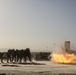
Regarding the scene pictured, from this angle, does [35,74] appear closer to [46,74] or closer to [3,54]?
[46,74]

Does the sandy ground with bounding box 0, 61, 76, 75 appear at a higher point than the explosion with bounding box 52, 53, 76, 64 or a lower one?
lower

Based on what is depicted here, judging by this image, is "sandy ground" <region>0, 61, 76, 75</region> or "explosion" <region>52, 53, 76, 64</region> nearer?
"sandy ground" <region>0, 61, 76, 75</region>

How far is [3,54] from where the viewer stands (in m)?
52.7

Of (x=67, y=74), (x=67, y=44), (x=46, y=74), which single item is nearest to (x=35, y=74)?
(x=46, y=74)

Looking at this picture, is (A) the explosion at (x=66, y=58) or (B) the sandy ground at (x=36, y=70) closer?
(B) the sandy ground at (x=36, y=70)

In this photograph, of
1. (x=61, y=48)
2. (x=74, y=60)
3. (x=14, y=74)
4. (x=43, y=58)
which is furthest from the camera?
(x=43, y=58)

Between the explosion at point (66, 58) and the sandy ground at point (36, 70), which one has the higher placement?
the explosion at point (66, 58)

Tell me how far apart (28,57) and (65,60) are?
594 cm

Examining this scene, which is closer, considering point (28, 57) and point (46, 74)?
point (46, 74)

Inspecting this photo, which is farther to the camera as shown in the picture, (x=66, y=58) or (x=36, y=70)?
(x=66, y=58)

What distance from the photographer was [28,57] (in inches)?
2012

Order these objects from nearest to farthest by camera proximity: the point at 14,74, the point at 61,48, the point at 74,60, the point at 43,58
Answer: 1. the point at 14,74
2. the point at 74,60
3. the point at 61,48
4. the point at 43,58

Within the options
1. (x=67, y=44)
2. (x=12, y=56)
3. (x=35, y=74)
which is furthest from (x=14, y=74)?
(x=67, y=44)

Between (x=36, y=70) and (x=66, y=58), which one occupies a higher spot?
(x=66, y=58)
